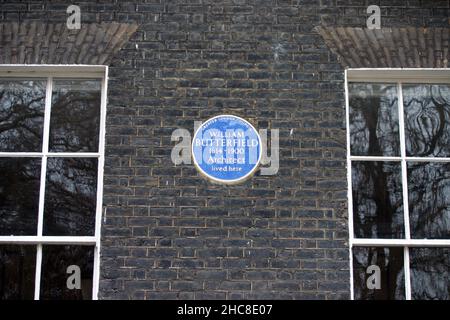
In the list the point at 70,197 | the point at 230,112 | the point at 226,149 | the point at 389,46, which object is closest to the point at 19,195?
the point at 70,197

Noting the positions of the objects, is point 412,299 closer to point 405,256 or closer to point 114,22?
point 405,256

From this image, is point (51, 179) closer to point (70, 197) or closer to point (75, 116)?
point (70, 197)

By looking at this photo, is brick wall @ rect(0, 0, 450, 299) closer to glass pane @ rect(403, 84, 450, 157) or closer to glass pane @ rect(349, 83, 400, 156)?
glass pane @ rect(349, 83, 400, 156)

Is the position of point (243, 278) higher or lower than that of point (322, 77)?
lower

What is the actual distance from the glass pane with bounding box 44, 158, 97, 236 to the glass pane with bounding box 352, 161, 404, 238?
223cm

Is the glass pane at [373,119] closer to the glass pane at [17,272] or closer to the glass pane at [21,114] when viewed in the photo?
the glass pane at [21,114]

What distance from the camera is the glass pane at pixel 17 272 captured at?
20.9ft

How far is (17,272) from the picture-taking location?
6406 millimetres

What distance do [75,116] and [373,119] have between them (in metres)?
2.60

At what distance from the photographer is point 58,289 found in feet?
20.9

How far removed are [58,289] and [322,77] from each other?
9.31 feet

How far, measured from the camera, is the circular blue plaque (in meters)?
6.48

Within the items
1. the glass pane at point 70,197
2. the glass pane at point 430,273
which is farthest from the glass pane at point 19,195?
the glass pane at point 430,273
